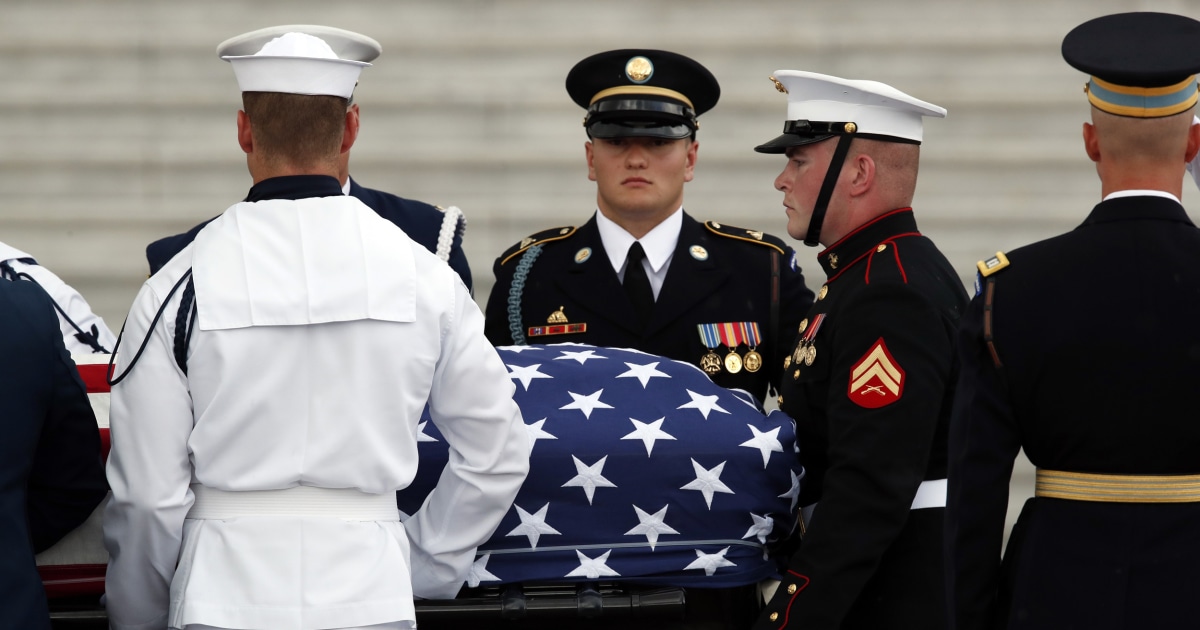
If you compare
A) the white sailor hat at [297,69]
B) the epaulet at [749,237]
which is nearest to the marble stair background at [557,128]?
the epaulet at [749,237]

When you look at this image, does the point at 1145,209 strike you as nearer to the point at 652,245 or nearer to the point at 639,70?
the point at 652,245

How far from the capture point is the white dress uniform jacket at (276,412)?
205 cm

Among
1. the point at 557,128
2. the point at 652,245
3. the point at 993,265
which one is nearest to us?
the point at 993,265

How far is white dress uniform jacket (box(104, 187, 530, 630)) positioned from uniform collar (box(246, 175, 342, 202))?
1 centimetres

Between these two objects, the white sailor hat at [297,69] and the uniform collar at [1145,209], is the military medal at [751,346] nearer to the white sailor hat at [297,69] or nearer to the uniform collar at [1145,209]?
the uniform collar at [1145,209]

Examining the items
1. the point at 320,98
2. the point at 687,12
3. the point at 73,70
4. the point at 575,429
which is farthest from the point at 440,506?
the point at 73,70

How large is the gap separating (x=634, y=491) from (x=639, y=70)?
1.33 metres

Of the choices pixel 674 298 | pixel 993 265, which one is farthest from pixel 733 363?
pixel 993 265

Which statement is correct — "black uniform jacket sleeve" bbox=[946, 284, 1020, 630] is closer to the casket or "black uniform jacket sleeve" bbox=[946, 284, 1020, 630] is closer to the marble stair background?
the casket

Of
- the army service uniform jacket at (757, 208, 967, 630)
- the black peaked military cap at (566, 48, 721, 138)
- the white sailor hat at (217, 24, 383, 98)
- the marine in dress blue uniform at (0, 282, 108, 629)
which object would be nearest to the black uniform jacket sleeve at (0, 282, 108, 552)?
the marine in dress blue uniform at (0, 282, 108, 629)

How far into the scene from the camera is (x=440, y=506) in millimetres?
2281

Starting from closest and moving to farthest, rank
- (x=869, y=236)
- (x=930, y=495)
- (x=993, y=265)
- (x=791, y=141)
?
1. (x=993, y=265)
2. (x=930, y=495)
3. (x=869, y=236)
4. (x=791, y=141)

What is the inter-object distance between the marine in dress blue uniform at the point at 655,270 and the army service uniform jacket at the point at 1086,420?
3.22ft

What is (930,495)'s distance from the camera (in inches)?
99.3
